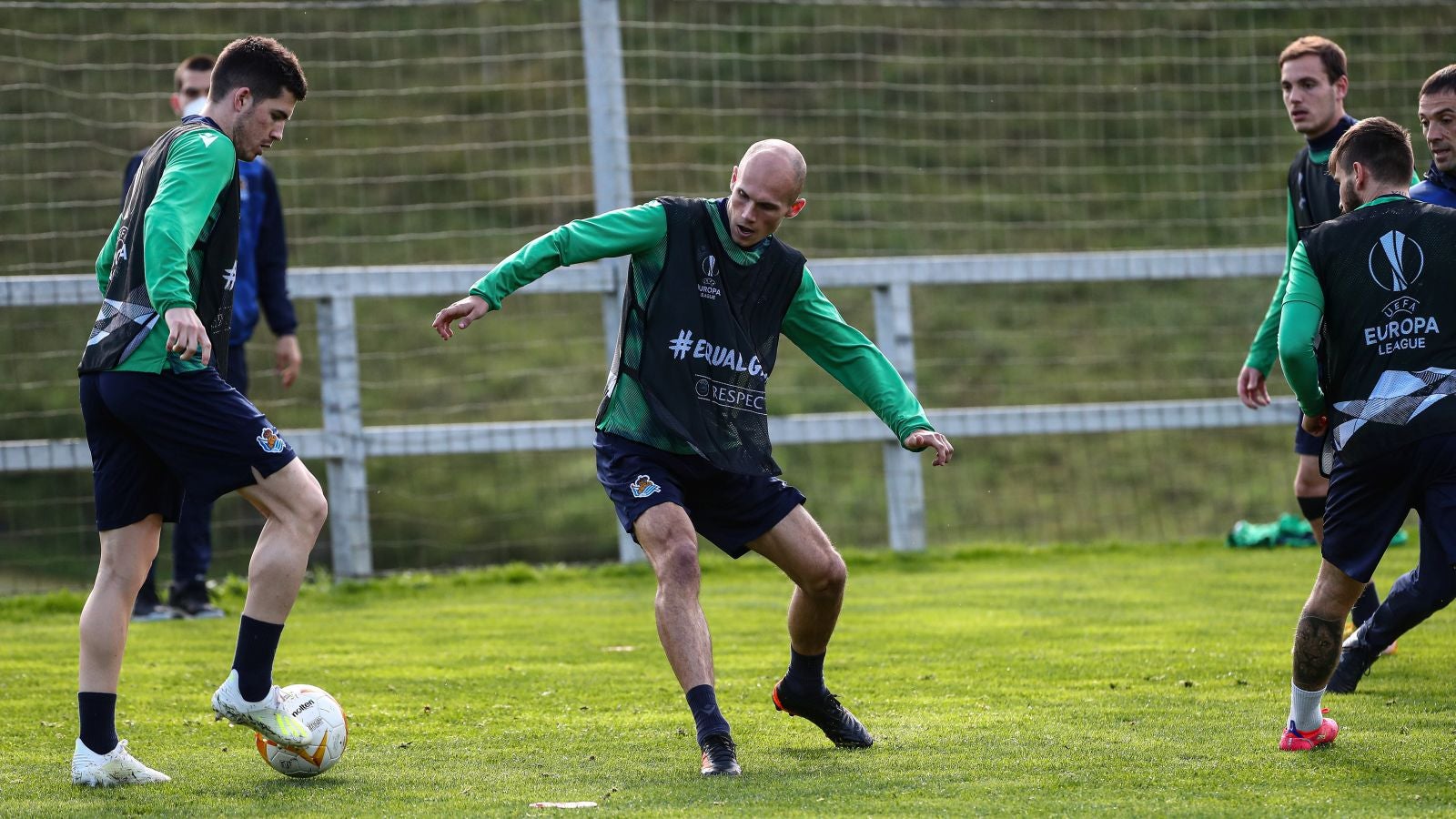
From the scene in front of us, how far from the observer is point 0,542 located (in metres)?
13.2

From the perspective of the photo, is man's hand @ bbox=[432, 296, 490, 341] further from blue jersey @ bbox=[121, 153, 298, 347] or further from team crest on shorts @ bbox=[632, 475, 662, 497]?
blue jersey @ bbox=[121, 153, 298, 347]

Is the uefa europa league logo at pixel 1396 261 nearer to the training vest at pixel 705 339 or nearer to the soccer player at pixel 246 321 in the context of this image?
the training vest at pixel 705 339

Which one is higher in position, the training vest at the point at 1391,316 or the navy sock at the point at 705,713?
the training vest at the point at 1391,316

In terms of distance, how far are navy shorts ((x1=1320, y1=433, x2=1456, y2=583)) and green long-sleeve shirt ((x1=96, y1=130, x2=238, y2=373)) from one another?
10.3ft

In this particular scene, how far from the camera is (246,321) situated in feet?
25.6

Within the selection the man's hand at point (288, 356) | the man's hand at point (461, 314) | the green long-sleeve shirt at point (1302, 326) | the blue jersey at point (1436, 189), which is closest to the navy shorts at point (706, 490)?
the man's hand at point (461, 314)

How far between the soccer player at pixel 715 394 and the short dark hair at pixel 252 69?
868 millimetres

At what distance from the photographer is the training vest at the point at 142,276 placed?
435cm

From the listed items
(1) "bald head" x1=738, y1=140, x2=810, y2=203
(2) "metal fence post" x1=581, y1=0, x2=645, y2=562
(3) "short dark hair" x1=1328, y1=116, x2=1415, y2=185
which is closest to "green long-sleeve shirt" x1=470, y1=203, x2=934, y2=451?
(1) "bald head" x1=738, y1=140, x2=810, y2=203

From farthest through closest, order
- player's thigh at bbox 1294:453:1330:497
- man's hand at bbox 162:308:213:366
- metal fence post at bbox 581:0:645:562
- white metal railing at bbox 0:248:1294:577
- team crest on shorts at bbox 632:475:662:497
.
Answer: metal fence post at bbox 581:0:645:562 < white metal railing at bbox 0:248:1294:577 < player's thigh at bbox 1294:453:1330:497 < team crest on shorts at bbox 632:475:662:497 < man's hand at bbox 162:308:213:366

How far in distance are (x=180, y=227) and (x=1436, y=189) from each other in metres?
3.82

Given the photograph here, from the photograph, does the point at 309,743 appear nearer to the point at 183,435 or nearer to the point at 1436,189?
the point at 183,435

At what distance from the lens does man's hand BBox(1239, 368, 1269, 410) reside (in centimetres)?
608

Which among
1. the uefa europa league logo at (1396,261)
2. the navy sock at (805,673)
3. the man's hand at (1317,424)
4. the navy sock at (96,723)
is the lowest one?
the navy sock at (805,673)
